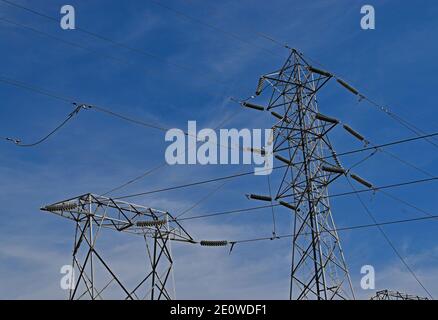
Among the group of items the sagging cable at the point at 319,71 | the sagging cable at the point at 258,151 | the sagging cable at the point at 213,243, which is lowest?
the sagging cable at the point at 213,243

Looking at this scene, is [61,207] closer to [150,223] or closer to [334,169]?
[150,223]

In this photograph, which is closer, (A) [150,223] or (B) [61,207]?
(B) [61,207]

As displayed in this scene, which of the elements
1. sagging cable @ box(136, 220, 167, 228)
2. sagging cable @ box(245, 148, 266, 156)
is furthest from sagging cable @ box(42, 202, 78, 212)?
sagging cable @ box(245, 148, 266, 156)

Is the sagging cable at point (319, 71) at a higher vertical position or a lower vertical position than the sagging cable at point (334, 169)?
higher

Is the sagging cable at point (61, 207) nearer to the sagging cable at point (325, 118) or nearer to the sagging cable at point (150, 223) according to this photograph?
the sagging cable at point (150, 223)

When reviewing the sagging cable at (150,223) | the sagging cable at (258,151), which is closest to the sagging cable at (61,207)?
the sagging cable at (150,223)

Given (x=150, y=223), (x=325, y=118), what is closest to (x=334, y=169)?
(x=325, y=118)

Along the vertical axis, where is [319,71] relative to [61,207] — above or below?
above

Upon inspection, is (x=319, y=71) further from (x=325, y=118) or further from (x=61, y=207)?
Result: (x=61, y=207)

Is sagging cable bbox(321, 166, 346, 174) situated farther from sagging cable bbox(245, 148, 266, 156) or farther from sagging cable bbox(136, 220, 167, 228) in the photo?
sagging cable bbox(136, 220, 167, 228)
